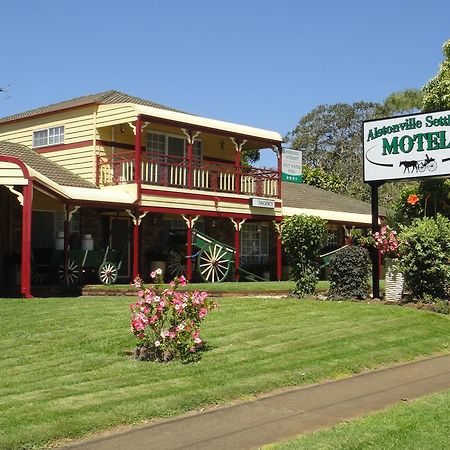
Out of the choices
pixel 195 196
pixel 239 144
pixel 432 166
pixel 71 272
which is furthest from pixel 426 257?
pixel 239 144

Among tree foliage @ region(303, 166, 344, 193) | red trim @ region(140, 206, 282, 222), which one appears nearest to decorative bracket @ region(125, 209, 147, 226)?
red trim @ region(140, 206, 282, 222)

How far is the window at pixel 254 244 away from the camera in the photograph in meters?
28.4

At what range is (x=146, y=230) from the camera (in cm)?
2411

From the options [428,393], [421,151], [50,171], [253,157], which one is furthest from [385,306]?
[253,157]

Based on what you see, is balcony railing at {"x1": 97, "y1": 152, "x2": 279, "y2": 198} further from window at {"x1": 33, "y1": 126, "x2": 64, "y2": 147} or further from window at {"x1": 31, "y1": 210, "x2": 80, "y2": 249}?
window at {"x1": 33, "y1": 126, "x2": 64, "y2": 147}

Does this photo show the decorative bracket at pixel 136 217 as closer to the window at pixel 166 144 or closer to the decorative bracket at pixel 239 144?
the window at pixel 166 144

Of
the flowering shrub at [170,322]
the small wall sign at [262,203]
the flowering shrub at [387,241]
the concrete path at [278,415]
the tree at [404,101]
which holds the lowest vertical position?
the concrete path at [278,415]

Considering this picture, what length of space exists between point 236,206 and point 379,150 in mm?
8390

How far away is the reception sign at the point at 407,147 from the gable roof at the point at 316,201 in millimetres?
11457

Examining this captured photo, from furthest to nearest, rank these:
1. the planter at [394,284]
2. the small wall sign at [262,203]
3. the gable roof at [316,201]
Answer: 1. the gable roof at [316,201]
2. the small wall sign at [262,203]
3. the planter at [394,284]

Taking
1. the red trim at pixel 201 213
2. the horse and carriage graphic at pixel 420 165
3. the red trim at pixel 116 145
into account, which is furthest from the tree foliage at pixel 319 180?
the horse and carriage graphic at pixel 420 165

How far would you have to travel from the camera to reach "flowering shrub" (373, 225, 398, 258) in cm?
1610

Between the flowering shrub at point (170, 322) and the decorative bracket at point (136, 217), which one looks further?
the decorative bracket at point (136, 217)

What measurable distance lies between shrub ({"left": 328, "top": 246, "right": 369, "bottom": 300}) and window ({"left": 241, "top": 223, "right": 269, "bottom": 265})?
11934 mm
